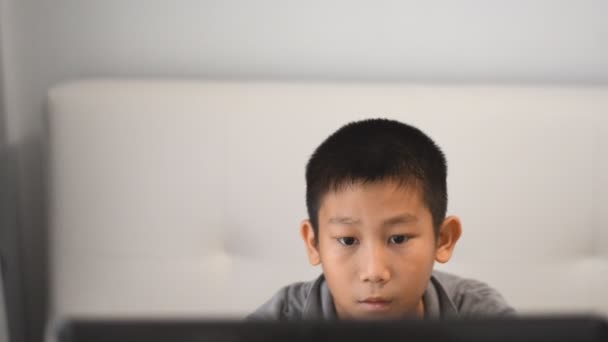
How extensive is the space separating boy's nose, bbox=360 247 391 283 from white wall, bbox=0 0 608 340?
0.51m

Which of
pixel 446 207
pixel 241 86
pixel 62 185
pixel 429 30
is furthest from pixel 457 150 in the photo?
pixel 62 185

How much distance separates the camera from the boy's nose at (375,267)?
1.07 meters

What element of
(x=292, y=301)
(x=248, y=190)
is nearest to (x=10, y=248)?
(x=248, y=190)

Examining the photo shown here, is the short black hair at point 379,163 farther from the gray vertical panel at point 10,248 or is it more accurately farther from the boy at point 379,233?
the gray vertical panel at point 10,248

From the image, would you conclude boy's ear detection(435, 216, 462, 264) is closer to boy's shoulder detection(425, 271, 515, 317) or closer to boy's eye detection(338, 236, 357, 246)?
boy's shoulder detection(425, 271, 515, 317)

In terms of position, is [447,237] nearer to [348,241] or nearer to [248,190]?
[348,241]

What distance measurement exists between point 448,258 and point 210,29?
0.58 metres

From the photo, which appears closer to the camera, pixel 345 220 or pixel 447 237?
pixel 345 220

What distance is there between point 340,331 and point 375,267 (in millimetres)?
600

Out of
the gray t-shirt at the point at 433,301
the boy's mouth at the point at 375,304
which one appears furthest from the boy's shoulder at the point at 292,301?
the boy's mouth at the point at 375,304

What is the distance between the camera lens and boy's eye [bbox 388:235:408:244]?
1.09m

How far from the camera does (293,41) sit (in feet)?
4.90

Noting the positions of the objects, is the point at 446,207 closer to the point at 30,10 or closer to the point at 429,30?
the point at 429,30

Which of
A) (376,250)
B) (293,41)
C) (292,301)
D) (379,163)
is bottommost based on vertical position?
(292,301)
